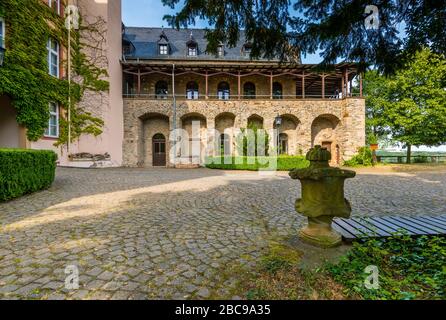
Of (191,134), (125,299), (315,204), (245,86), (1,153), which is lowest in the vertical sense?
(125,299)

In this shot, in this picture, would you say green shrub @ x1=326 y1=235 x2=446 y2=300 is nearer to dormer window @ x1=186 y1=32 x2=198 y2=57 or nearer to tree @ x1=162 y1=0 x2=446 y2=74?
tree @ x1=162 y1=0 x2=446 y2=74

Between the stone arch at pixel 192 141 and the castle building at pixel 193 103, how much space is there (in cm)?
9

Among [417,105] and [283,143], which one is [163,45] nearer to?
[283,143]

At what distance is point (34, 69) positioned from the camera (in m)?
10.7

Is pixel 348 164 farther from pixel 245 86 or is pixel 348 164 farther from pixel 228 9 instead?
pixel 228 9

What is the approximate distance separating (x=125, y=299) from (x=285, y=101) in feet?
63.4

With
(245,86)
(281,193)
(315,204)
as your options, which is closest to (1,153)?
(315,204)

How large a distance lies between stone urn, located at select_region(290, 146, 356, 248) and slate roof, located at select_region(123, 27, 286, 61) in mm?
19567

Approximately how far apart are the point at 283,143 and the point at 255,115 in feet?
13.4

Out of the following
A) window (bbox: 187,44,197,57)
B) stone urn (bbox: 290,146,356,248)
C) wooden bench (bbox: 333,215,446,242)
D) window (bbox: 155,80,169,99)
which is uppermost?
window (bbox: 187,44,197,57)

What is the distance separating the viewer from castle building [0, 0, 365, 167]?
16438mm

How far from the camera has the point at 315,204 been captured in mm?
2879

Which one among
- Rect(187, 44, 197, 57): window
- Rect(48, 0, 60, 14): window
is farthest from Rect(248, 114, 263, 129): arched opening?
Rect(48, 0, 60, 14): window
